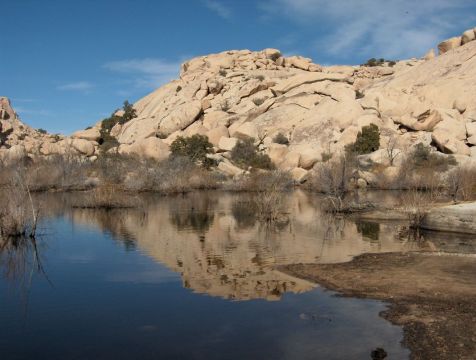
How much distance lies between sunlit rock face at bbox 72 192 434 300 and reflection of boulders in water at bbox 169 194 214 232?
0.05m

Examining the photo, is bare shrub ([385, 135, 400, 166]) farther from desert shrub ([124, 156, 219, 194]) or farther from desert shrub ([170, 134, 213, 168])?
desert shrub ([170, 134, 213, 168])

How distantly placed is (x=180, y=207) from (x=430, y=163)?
81.3 feet

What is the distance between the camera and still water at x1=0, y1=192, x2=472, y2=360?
8.05 metres

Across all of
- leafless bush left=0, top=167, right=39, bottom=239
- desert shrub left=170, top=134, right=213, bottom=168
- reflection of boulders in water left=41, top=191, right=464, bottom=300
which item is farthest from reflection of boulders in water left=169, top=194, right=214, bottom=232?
desert shrub left=170, top=134, right=213, bottom=168

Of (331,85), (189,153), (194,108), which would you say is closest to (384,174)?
(189,153)

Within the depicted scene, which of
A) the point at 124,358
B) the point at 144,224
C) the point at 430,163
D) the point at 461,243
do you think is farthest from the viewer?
the point at 430,163

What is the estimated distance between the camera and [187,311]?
988 centimetres

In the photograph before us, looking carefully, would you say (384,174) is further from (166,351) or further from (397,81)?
(166,351)

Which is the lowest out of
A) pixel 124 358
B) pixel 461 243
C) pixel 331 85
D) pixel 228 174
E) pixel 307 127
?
pixel 124 358

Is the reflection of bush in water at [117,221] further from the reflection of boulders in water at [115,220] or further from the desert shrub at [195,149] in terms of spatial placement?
the desert shrub at [195,149]

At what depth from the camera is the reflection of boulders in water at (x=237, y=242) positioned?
1221 centimetres

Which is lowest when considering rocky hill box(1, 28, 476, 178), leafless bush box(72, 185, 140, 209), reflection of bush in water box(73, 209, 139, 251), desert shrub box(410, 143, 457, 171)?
reflection of bush in water box(73, 209, 139, 251)

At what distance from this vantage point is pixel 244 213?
27234mm

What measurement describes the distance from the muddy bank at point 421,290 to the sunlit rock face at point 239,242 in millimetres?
932
